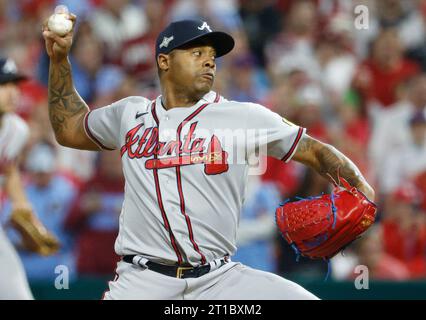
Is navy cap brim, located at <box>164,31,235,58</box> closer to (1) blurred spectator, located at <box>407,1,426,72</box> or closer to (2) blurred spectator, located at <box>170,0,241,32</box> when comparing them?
(2) blurred spectator, located at <box>170,0,241,32</box>

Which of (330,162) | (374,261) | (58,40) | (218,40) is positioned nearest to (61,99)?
(58,40)

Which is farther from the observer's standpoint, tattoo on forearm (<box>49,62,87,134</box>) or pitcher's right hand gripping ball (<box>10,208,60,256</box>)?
pitcher's right hand gripping ball (<box>10,208,60,256</box>)

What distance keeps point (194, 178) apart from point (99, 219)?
11.9 feet

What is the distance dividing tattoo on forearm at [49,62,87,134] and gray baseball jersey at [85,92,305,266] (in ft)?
1.83

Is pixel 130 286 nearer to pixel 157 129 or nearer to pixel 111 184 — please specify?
pixel 157 129

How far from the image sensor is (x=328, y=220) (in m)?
4.26

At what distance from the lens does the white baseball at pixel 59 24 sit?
4.70 m

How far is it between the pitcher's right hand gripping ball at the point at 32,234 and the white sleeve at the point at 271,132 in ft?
8.06

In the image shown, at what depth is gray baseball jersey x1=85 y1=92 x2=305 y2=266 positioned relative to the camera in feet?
14.3

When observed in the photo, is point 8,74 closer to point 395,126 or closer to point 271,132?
point 271,132

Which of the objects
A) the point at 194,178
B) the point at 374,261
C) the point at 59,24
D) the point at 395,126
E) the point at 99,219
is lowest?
the point at 374,261

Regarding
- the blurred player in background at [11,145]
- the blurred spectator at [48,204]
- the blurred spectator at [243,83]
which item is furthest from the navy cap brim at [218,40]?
the blurred spectator at [243,83]

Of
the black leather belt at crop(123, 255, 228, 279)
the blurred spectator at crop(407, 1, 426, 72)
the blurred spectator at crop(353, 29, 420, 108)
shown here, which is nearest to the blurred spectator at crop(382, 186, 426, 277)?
the blurred spectator at crop(353, 29, 420, 108)
